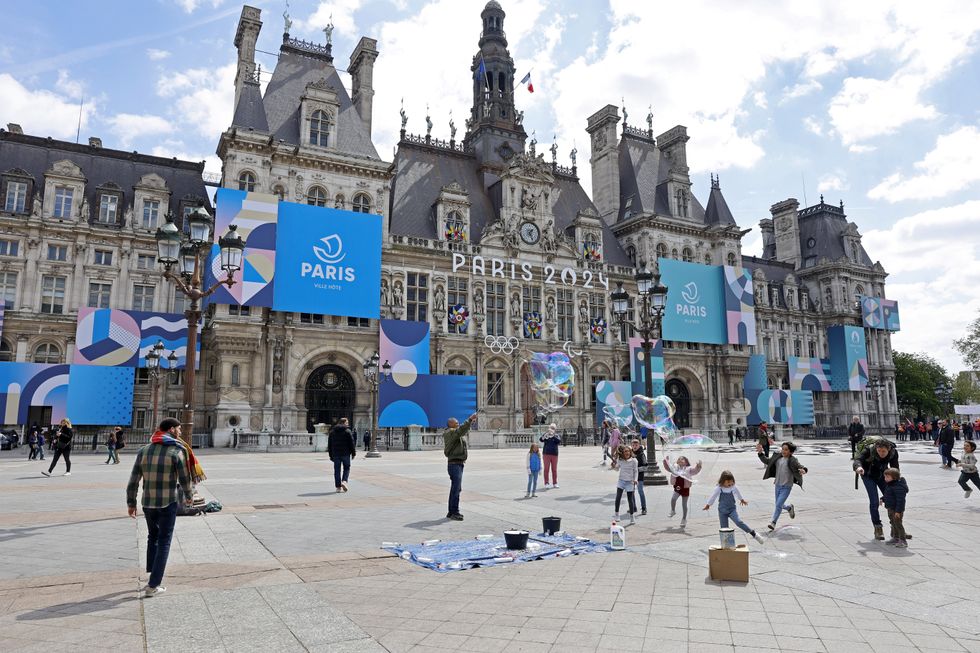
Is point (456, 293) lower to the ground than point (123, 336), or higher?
higher

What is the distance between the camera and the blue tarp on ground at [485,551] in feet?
27.2

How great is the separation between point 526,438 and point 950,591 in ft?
111

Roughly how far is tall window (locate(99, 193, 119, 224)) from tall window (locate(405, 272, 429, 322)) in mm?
18570

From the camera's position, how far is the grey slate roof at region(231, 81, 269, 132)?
131 ft

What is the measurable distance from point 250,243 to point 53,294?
12479 mm

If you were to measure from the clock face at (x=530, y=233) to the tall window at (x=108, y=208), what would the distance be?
26.9 meters

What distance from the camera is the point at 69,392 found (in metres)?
A: 35.7

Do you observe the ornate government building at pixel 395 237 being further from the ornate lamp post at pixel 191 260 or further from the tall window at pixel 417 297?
the ornate lamp post at pixel 191 260

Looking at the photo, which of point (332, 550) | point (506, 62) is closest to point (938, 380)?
point (506, 62)

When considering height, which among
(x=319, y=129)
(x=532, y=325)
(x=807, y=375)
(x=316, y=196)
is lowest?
(x=807, y=375)

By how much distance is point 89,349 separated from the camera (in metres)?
36.8

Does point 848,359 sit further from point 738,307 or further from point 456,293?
point 456,293

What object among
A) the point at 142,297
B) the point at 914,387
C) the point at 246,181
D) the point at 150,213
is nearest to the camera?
the point at 246,181

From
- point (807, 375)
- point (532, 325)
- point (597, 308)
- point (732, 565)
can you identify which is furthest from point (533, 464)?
point (807, 375)
